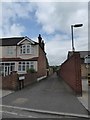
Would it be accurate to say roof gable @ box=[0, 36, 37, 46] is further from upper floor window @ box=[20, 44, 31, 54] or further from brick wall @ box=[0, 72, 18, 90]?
brick wall @ box=[0, 72, 18, 90]

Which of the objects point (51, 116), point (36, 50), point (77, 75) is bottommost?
point (51, 116)

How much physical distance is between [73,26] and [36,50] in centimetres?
1925

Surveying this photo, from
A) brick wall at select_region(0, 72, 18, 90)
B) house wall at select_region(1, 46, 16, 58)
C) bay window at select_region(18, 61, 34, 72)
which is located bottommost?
brick wall at select_region(0, 72, 18, 90)

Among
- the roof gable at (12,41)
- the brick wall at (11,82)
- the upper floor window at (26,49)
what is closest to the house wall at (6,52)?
the roof gable at (12,41)

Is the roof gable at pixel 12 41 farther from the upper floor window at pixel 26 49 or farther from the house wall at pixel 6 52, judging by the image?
the upper floor window at pixel 26 49

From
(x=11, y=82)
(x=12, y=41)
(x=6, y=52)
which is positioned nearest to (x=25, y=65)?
(x=6, y=52)

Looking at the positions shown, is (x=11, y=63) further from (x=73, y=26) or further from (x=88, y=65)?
(x=73, y=26)

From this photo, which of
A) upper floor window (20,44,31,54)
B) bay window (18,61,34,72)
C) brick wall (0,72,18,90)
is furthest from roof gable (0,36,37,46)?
brick wall (0,72,18,90)

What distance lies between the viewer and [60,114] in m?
8.14

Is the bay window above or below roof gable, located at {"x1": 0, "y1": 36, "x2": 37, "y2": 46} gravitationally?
below

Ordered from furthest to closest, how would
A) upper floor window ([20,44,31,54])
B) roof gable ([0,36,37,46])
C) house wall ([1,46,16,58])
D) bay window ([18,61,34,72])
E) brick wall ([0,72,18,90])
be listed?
house wall ([1,46,16,58]) → roof gable ([0,36,37,46]) → upper floor window ([20,44,31,54]) → bay window ([18,61,34,72]) → brick wall ([0,72,18,90])

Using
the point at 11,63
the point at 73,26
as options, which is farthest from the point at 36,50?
the point at 73,26

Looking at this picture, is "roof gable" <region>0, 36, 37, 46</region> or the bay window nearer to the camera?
the bay window

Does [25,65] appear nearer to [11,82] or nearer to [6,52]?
[6,52]
